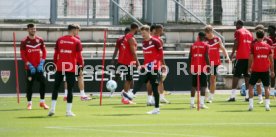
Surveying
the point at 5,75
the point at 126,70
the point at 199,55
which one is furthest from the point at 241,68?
the point at 5,75

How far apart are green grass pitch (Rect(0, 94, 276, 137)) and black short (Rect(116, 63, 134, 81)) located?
1.36m

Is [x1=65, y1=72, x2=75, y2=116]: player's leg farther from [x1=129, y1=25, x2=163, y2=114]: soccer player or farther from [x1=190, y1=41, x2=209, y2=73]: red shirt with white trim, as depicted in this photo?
[x1=190, y1=41, x2=209, y2=73]: red shirt with white trim

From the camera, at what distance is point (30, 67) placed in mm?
Result: 27688

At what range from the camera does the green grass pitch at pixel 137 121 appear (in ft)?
65.4

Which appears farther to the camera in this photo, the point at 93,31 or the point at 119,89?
the point at 93,31

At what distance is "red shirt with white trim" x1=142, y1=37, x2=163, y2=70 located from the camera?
2653 cm

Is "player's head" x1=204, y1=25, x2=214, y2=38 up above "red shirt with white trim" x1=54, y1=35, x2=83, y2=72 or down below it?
above

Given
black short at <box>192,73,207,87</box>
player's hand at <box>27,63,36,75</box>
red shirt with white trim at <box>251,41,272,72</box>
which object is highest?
red shirt with white trim at <box>251,41,272,72</box>

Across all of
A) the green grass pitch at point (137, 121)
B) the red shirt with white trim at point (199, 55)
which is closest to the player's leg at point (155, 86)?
the green grass pitch at point (137, 121)

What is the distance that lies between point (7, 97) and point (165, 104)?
6126mm

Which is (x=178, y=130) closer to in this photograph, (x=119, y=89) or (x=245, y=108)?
(x=245, y=108)

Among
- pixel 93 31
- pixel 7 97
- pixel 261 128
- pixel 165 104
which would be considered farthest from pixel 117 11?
pixel 261 128

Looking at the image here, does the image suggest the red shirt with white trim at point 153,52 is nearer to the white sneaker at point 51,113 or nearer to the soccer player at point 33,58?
the soccer player at point 33,58

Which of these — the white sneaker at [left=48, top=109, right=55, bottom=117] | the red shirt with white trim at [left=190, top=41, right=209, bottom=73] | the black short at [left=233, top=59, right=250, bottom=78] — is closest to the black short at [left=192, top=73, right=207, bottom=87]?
the red shirt with white trim at [left=190, top=41, right=209, bottom=73]
